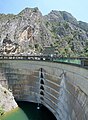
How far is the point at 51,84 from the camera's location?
128ft

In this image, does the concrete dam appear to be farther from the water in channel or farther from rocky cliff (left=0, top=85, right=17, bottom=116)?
rocky cliff (left=0, top=85, right=17, bottom=116)

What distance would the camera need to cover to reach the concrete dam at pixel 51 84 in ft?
85.7

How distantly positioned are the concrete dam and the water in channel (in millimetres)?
901

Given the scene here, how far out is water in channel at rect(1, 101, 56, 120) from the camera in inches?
1489

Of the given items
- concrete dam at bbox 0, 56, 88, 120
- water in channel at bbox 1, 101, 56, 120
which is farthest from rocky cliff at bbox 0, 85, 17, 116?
concrete dam at bbox 0, 56, 88, 120

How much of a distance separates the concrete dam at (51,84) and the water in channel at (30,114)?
90 centimetres

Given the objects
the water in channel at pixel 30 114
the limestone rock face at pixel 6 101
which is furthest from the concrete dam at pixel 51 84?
the limestone rock face at pixel 6 101

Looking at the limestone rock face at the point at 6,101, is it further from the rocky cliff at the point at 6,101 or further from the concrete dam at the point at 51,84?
the concrete dam at the point at 51,84

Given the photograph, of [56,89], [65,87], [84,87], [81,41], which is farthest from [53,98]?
[81,41]

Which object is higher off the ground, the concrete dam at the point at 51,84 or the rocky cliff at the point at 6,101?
the concrete dam at the point at 51,84

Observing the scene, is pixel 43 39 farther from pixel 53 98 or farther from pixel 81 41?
pixel 53 98

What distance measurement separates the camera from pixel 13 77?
49500 mm

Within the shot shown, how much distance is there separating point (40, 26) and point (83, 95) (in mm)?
88865

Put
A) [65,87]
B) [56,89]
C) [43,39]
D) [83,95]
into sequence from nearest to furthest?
[83,95] < [65,87] < [56,89] < [43,39]
